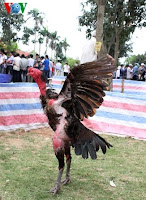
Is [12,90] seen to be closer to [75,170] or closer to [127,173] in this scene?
[75,170]

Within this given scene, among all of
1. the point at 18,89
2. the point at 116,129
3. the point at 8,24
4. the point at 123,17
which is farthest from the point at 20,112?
the point at 8,24

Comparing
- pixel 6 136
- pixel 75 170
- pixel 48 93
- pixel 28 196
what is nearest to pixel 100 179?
pixel 75 170

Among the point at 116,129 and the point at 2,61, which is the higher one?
the point at 2,61

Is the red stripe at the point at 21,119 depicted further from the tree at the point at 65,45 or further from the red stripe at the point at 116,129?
the tree at the point at 65,45

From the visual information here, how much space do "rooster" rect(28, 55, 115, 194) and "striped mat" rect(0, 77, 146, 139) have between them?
3088 mm

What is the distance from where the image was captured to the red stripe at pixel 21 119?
660 cm

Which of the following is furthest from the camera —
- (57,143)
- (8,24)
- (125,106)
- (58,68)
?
(8,24)

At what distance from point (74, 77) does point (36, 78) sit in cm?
64

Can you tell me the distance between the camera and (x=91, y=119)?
7.10 meters

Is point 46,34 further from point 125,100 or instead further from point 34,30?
point 125,100

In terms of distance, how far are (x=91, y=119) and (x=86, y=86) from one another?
389cm

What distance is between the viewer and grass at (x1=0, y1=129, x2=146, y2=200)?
3.63 m

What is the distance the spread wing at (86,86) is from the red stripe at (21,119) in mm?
3451

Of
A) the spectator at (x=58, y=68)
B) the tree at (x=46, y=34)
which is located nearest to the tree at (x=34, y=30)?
the tree at (x=46, y=34)
